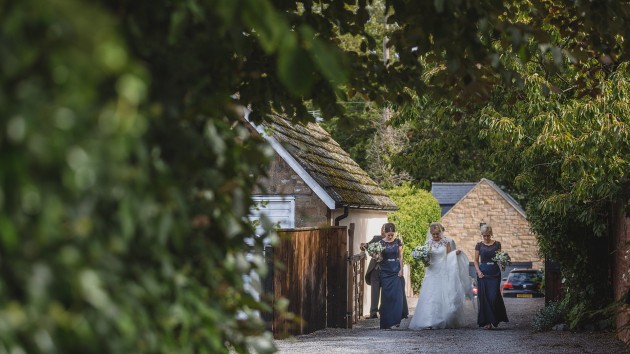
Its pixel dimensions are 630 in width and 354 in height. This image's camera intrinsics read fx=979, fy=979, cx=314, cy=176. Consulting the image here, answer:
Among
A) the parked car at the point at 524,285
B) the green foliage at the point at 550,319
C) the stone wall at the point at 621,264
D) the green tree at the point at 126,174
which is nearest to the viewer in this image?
the green tree at the point at 126,174

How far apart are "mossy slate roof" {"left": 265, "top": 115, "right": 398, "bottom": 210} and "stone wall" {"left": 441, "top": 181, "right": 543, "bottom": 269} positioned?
1118 inches

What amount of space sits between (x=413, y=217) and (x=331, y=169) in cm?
1109

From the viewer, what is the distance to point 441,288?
18297 mm

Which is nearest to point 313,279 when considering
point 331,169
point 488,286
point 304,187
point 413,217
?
point 304,187

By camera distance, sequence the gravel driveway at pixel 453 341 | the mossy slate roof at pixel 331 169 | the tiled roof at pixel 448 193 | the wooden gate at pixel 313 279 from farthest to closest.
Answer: the tiled roof at pixel 448 193 → the mossy slate roof at pixel 331 169 → the wooden gate at pixel 313 279 → the gravel driveway at pixel 453 341

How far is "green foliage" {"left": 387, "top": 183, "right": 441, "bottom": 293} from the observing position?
2928 cm

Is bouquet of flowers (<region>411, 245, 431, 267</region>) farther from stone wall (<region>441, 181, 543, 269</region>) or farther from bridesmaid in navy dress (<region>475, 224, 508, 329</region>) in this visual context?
stone wall (<region>441, 181, 543, 269</region>)

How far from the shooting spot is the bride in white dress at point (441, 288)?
59.2 feet

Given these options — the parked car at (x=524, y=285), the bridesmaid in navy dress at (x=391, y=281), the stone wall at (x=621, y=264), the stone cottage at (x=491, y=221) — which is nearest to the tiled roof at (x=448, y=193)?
the stone cottage at (x=491, y=221)

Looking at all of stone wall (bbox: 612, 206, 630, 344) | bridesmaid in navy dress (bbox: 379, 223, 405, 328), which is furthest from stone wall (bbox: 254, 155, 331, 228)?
A: stone wall (bbox: 612, 206, 630, 344)

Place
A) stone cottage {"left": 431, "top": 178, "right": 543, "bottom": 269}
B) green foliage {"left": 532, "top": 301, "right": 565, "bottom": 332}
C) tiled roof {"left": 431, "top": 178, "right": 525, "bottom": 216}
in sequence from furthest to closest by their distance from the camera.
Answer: tiled roof {"left": 431, "top": 178, "right": 525, "bottom": 216}, stone cottage {"left": 431, "top": 178, "right": 543, "bottom": 269}, green foliage {"left": 532, "top": 301, "right": 565, "bottom": 332}

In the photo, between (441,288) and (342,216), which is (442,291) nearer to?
(441,288)

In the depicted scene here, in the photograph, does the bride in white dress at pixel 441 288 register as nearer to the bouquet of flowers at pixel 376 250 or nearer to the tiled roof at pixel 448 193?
the bouquet of flowers at pixel 376 250

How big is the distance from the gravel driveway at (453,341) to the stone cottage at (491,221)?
3392 centimetres
